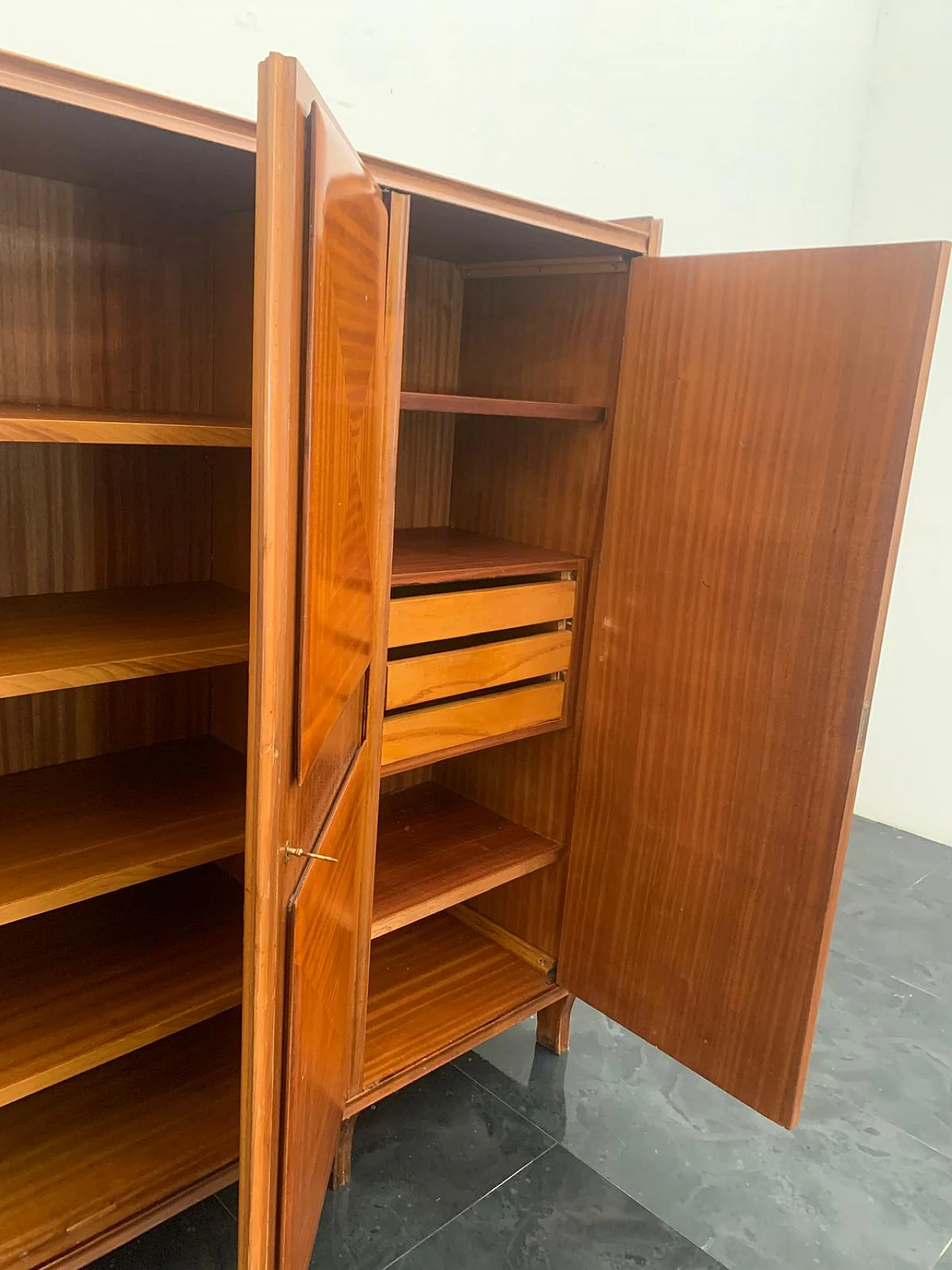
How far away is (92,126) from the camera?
915mm

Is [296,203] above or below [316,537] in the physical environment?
above

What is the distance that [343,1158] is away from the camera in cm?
145

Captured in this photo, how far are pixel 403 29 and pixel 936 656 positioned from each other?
226 centimetres

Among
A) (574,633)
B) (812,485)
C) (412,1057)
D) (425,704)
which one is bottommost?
(412,1057)

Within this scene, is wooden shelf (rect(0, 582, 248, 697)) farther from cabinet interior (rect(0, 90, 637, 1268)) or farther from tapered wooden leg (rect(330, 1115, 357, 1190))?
tapered wooden leg (rect(330, 1115, 357, 1190))

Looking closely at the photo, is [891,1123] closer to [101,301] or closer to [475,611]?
[475,611]

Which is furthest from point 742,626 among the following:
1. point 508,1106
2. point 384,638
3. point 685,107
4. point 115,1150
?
point 685,107

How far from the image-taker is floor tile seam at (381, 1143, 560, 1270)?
1.34 meters

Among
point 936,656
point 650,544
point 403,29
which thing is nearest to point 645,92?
point 403,29

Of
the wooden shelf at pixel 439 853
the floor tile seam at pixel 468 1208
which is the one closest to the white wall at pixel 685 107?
the wooden shelf at pixel 439 853

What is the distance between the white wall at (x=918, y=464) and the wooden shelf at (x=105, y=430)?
2359 millimetres

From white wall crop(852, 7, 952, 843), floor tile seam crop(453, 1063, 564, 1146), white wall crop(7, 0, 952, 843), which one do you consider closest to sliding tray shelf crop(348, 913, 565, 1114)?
floor tile seam crop(453, 1063, 564, 1146)

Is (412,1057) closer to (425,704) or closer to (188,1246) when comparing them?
(188,1246)

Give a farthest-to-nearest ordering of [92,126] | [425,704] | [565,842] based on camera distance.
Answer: [565,842] → [425,704] → [92,126]
